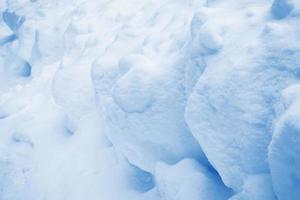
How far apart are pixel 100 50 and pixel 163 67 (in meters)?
→ 1.68

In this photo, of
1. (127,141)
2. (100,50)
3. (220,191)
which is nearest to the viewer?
(220,191)

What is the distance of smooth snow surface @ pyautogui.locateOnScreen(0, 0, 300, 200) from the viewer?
5.49 feet

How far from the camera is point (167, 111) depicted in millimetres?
2336

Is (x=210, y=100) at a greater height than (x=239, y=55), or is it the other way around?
(x=239, y=55)

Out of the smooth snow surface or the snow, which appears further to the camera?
the snow

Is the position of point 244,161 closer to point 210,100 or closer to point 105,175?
point 210,100

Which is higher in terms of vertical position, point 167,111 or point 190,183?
point 167,111

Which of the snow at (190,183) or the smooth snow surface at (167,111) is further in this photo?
the snow at (190,183)

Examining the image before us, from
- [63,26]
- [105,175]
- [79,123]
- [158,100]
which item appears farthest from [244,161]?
[63,26]

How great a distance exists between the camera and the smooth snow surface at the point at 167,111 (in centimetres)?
167

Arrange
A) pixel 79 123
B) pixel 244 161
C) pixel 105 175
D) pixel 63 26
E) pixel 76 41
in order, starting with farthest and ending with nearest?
pixel 63 26, pixel 76 41, pixel 79 123, pixel 105 175, pixel 244 161

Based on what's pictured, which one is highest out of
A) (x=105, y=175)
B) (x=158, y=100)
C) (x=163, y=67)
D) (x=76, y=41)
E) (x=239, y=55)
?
(x=239, y=55)

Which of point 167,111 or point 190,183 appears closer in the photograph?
point 190,183

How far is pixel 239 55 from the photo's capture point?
1.83 metres
